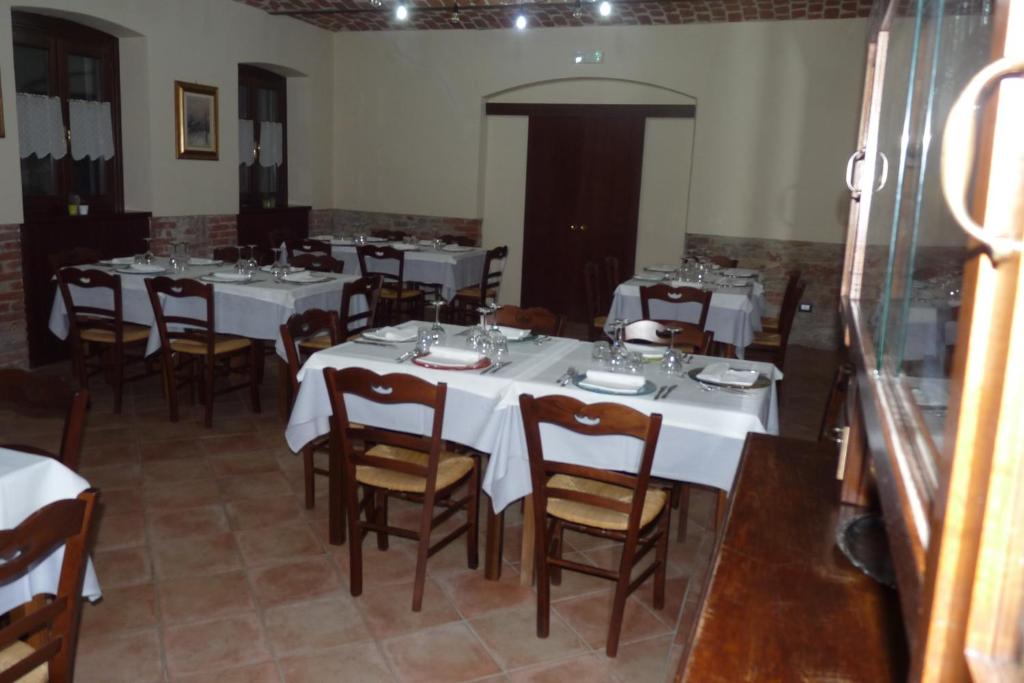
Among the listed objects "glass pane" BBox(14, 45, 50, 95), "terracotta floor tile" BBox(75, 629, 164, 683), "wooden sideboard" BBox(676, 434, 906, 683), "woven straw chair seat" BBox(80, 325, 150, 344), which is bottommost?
"terracotta floor tile" BBox(75, 629, 164, 683)

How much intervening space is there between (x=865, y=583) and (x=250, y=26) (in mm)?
8363

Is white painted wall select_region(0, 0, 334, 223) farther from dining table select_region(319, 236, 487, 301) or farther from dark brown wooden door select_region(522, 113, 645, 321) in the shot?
dark brown wooden door select_region(522, 113, 645, 321)

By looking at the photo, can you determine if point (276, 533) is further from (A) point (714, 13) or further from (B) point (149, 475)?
(A) point (714, 13)

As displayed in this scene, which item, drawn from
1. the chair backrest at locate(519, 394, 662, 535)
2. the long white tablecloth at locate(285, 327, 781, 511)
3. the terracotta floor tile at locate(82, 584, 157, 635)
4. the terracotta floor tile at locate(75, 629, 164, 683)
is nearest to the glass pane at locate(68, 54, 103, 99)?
the long white tablecloth at locate(285, 327, 781, 511)

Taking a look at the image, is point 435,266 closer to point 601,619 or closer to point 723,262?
point 723,262

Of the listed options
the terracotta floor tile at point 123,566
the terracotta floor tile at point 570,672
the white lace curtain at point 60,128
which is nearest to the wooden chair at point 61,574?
the terracotta floor tile at point 123,566

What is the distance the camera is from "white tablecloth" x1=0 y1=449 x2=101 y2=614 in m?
2.07

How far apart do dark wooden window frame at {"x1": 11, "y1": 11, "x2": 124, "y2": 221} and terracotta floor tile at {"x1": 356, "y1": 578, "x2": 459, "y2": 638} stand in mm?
4797

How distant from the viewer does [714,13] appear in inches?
311

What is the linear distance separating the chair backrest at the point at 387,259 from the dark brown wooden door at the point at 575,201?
8.13ft

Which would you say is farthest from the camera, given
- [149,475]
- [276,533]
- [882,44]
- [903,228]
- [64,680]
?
[149,475]

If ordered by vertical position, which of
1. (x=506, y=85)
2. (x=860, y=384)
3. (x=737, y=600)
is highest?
(x=506, y=85)

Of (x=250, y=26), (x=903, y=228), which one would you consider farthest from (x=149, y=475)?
(x=250, y=26)

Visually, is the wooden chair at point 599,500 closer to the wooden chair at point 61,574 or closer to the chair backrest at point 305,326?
the wooden chair at point 61,574
